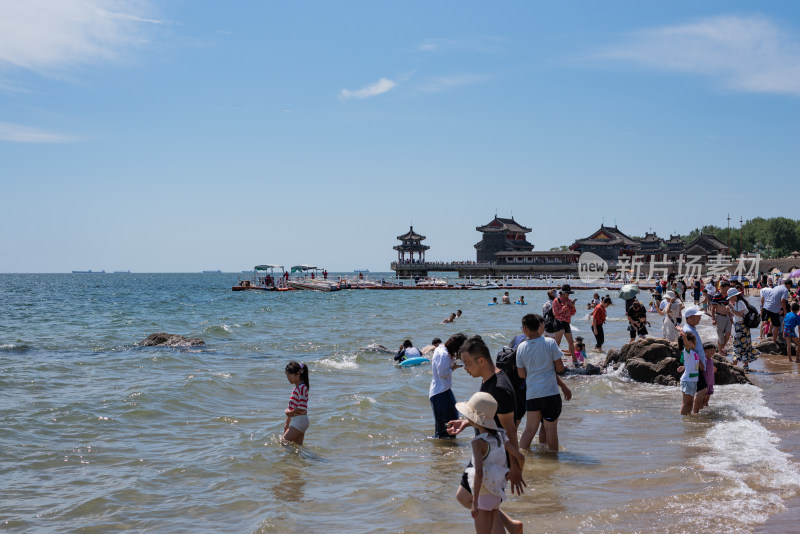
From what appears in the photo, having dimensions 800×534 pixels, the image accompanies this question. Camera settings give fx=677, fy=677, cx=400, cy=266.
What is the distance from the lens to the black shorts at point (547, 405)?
7070mm

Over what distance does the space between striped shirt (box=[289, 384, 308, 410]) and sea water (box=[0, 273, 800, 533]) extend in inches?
24.6

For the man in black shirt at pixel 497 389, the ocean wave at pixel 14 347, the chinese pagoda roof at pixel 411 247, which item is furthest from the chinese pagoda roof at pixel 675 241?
the man in black shirt at pixel 497 389

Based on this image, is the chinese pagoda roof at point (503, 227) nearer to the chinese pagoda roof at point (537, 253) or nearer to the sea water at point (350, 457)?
the chinese pagoda roof at point (537, 253)

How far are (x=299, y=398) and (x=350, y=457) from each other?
1.01 metres

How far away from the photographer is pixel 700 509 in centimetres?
566

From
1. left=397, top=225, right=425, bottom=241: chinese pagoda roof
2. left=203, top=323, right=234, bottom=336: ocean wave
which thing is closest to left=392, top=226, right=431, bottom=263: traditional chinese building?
left=397, top=225, right=425, bottom=241: chinese pagoda roof

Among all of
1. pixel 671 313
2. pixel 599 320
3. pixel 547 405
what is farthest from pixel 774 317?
pixel 547 405

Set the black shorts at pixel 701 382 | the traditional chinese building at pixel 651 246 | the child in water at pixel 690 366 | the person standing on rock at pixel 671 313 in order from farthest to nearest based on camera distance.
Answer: the traditional chinese building at pixel 651 246, the person standing on rock at pixel 671 313, the black shorts at pixel 701 382, the child in water at pixel 690 366

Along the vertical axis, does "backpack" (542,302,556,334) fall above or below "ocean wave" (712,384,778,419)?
above

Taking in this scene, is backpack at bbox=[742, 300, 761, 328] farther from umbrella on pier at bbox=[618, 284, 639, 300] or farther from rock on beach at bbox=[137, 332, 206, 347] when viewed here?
rock on beach at bbox=[137, 332, 206, 347]

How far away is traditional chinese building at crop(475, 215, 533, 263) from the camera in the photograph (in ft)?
331

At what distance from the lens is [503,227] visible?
100125 mm

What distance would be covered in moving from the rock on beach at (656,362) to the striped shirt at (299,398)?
23.7 feet

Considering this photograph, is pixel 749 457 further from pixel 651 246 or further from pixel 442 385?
pixel 651 246
